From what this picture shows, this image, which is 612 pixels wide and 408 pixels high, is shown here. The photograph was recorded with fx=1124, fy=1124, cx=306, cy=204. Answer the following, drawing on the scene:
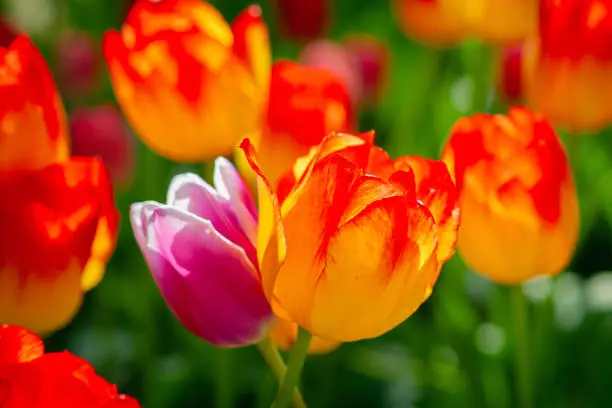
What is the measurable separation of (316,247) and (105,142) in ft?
1.90

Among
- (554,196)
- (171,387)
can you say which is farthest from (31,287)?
(171,387)

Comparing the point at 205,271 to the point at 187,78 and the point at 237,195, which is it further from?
the point at 187,78

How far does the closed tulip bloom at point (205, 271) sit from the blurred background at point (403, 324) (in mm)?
197

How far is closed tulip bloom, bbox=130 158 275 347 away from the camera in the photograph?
439 mm

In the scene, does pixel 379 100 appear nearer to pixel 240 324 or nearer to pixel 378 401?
pixel 378 401

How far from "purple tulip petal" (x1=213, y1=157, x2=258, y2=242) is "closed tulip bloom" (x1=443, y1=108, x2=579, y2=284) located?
10 cm

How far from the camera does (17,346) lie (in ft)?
1.19

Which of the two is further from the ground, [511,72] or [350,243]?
[350,243]

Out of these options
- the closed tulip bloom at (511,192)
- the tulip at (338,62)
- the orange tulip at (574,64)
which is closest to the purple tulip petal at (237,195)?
the closed tulip bloom at (511,192)

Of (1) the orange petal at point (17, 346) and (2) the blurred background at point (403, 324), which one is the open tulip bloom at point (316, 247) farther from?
(2) the blurred background at point (403, 324)

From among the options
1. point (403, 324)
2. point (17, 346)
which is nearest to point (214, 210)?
point (17, 346)

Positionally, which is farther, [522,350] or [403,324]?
[403,324]

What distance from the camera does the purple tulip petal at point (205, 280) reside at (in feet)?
1.45

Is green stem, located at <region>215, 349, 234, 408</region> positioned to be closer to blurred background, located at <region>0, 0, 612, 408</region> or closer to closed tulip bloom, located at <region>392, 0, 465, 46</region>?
blurred background, located at <region>0, 0, 612, 408</region>
